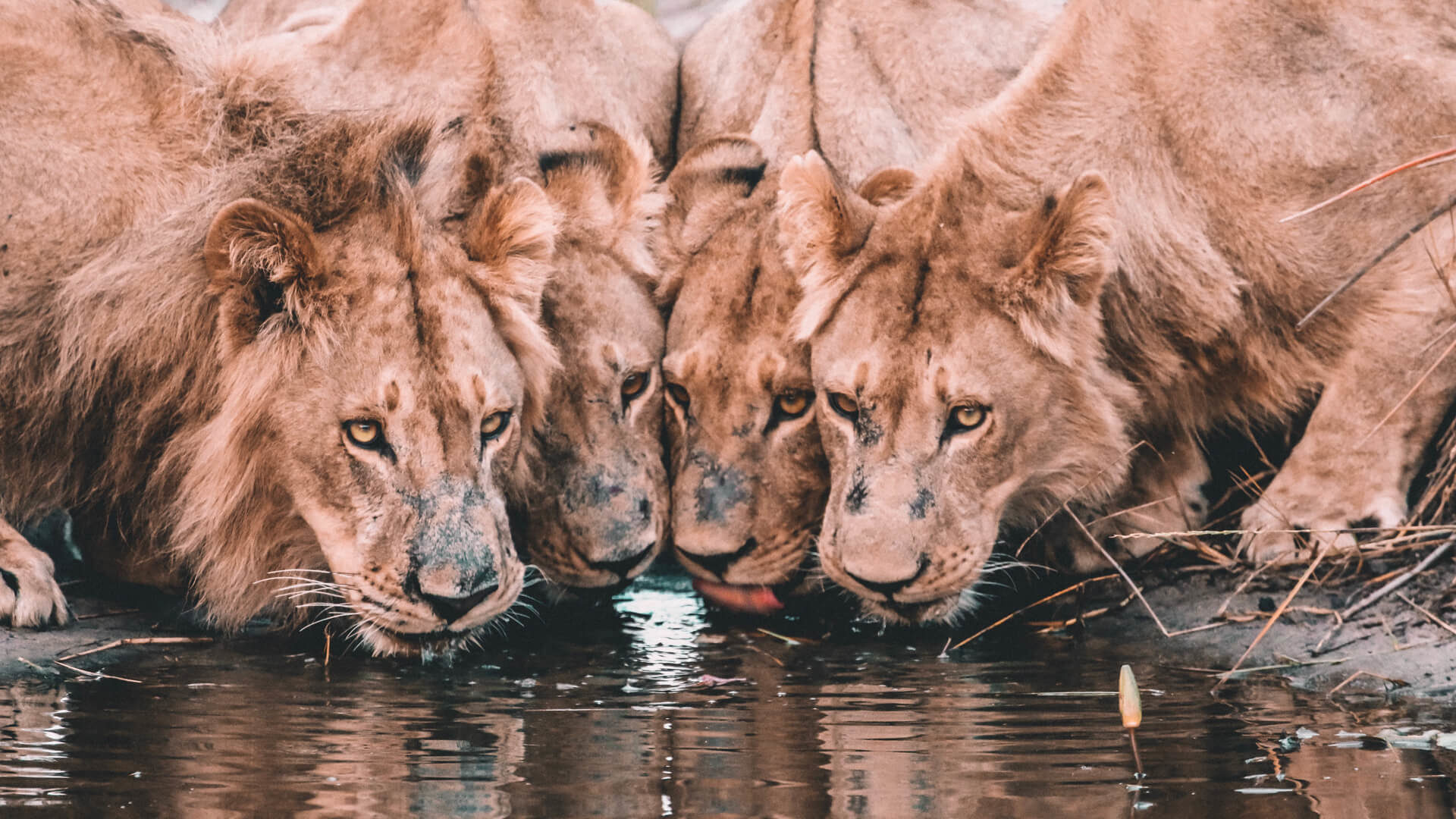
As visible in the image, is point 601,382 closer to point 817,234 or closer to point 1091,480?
point 817,234

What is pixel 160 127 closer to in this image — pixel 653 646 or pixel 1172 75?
pixel 653 646

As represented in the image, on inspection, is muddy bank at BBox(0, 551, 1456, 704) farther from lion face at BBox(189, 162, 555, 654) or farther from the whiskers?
lion face at BBox(189, 162, 555, 654)

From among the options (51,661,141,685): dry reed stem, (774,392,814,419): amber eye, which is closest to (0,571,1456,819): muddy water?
(51,661,141,685): dry reed stem

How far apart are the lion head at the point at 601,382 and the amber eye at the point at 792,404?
0.37 m

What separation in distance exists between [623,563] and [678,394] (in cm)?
59

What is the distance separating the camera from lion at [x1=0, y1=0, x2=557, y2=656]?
4.13 metres

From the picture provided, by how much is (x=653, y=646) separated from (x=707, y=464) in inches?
21.0

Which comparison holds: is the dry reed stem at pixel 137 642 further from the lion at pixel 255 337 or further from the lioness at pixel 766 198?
the lioness at pixel 766 198

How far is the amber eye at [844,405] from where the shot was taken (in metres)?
4.53

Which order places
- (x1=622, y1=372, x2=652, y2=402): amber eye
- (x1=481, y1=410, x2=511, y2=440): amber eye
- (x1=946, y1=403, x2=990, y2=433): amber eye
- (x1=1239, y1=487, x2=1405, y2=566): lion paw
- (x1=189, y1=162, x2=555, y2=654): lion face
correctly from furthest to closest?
(x1=622, y1=372, x2=652, y2=402): amber eye → (x1=1239, y1=487, x2=1405, y2=566): lion paw → (x1=946, y1=403, x2=990, y2=433): amber eye → (x1=481, y1=410, x2=511, y2=440): amber eye → (x1=189, y1=162, x2=555, y2=654): lion face

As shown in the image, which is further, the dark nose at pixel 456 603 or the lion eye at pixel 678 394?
the lion eye at pixel 678 394

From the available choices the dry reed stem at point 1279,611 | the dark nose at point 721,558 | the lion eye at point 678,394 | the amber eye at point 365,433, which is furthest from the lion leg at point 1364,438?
the amber eye at point 365,433

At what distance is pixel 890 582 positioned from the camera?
14.2ft

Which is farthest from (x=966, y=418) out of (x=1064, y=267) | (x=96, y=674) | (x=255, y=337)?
(x=96, y=674)
